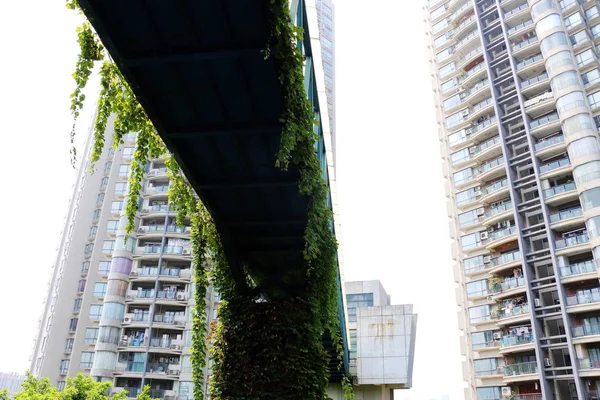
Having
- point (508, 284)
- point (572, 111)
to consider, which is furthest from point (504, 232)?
point (572, 111)

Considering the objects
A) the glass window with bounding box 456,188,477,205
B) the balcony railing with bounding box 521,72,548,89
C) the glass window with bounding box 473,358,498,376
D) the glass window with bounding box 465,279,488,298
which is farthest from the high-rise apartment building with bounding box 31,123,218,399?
the balcony railing with bounding box 521,72,548,89

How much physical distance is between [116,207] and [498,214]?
34.7 meters

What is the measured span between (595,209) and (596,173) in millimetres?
2532

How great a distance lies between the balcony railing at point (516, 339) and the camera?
33.8 metres

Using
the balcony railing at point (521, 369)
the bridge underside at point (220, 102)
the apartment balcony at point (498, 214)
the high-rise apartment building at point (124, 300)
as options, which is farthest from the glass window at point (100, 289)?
the bridge underside at point (220, 102)

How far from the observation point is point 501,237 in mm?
37750

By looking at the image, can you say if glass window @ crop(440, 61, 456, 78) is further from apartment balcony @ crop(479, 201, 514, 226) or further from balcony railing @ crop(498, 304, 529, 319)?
balcony railing @ crop(498, 304, 529, 319)

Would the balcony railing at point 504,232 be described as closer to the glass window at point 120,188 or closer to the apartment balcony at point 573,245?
the apartment balcony at point 573,245

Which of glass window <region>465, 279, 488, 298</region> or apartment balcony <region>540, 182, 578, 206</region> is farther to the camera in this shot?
glass window <region>465, 279, 488, 298</region>

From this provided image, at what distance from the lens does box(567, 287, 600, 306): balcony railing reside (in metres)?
31.2

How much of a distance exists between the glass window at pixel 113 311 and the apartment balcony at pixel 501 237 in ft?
102

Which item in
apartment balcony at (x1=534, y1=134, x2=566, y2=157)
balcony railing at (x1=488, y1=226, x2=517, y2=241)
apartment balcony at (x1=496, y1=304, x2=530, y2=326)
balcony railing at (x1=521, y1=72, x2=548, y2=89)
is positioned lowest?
apartment balcony at (x1=496, y1=304, x2=530, y2=326)

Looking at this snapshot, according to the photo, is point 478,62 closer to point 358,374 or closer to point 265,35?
point 358,374

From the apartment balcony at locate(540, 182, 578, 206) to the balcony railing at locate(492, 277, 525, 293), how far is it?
601 centimetres
